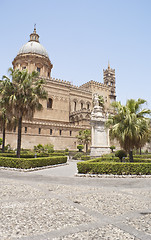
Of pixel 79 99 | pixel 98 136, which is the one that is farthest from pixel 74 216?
pixel 79 99

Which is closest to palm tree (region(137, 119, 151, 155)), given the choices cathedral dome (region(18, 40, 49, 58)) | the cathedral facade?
the cathedral facade

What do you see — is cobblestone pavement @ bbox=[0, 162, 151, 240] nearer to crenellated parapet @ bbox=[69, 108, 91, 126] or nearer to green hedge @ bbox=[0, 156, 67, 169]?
green hedge @ bbox=[0, 156, 67, 169]

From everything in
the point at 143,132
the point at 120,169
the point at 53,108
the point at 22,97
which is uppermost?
the point at 53,108

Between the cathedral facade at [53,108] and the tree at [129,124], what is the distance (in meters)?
27.4

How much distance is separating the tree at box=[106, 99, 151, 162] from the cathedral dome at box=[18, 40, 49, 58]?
46235mm

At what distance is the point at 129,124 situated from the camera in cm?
1348

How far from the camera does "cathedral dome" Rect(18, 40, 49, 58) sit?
5381 centimetres

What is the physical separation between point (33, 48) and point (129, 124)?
49.2m

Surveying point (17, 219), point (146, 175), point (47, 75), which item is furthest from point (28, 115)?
point (47, 75)

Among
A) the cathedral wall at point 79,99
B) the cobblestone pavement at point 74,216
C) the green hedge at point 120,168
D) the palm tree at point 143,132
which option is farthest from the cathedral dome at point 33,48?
the cobblestone pavement at point 74,216

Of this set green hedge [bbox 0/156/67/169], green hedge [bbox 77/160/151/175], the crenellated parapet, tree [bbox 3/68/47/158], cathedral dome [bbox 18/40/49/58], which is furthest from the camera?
cathedral dome [bbox 18/40/49/58]

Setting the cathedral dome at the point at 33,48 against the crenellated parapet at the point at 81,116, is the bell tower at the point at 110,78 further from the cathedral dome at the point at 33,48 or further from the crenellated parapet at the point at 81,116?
the cathedral dome at the point at 33,48

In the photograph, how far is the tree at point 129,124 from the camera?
13.5m

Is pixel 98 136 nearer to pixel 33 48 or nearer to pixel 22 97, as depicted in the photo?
pixel 22 97
